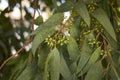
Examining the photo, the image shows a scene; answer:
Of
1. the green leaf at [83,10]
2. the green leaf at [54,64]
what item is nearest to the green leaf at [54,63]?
the green leaf at [54,64]

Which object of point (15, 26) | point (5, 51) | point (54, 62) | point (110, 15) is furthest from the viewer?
point (15, 26)

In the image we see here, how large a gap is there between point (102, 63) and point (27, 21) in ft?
3.40

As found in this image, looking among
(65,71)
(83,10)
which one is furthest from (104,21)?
(65,71)

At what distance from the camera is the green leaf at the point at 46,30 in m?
0.94

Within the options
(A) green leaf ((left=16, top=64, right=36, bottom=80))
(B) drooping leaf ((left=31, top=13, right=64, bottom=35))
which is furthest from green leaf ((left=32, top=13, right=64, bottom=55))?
(A) green leaf ((left=16, top=64, right=36, bottom=80))

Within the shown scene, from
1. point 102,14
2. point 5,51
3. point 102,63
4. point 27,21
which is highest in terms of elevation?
point 27,21

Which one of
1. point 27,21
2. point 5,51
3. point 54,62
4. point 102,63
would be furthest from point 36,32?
point 27,21

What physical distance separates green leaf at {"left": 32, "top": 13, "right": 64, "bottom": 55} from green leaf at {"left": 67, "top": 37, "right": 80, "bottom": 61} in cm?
6

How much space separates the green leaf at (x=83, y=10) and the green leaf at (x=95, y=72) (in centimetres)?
12

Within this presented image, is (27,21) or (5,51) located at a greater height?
(27,21)

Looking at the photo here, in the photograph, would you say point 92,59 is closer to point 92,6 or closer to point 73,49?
point 73,49

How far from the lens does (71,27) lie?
3.17 feet

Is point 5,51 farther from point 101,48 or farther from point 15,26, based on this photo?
point 101,48

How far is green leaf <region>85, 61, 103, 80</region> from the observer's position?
94 centimetres
